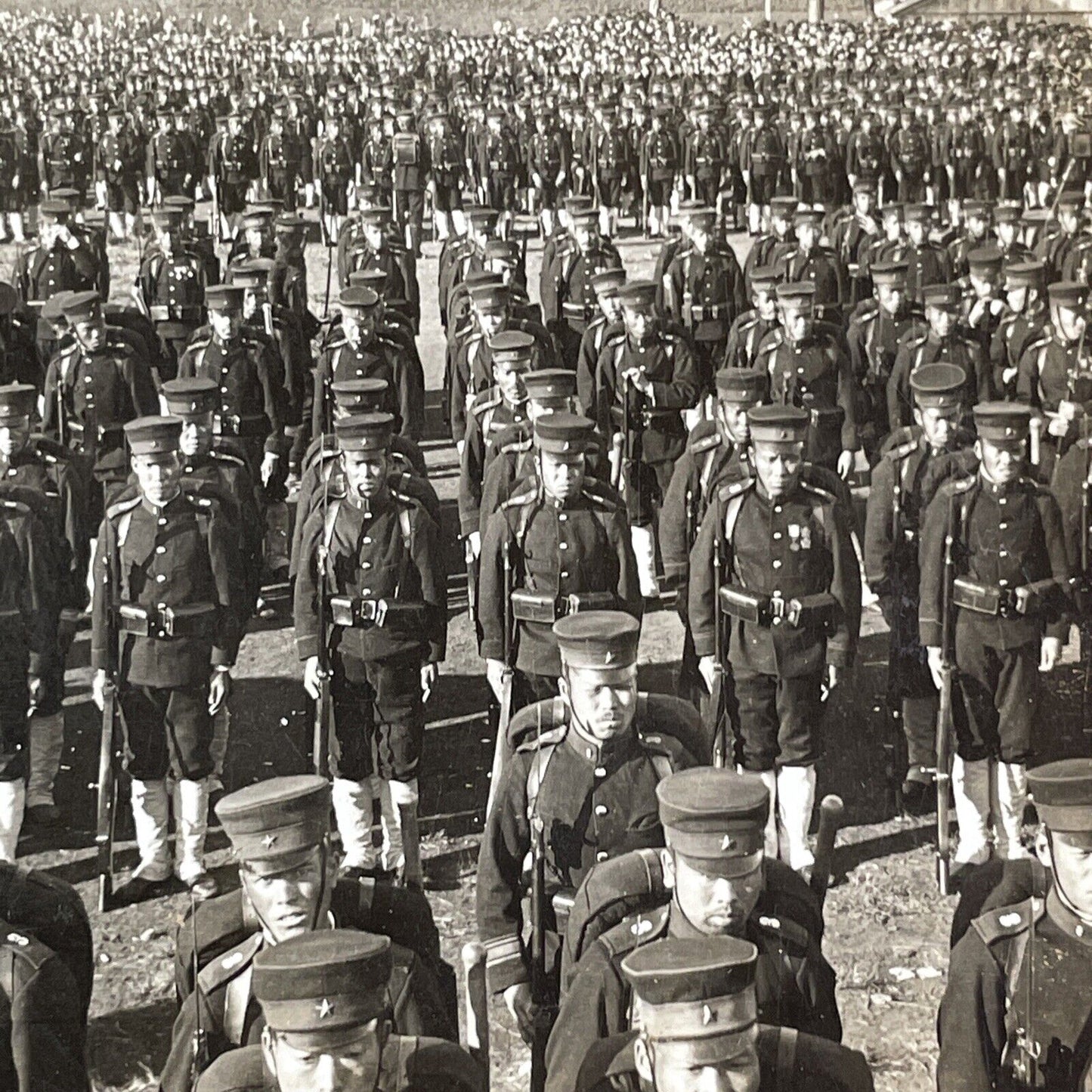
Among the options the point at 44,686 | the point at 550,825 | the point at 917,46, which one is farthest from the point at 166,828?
the point at 917,46

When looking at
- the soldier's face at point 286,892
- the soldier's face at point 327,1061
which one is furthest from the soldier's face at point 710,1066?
the soldier's face at point 286,892

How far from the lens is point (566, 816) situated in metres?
5.76

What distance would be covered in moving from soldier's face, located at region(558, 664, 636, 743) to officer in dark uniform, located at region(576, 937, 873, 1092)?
61.6 inches

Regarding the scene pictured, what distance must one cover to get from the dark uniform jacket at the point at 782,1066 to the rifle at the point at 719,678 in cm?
336

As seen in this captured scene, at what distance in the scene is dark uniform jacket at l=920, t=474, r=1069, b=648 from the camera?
744cm

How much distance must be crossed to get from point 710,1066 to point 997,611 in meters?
4.02

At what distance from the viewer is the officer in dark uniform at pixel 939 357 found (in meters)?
11.2

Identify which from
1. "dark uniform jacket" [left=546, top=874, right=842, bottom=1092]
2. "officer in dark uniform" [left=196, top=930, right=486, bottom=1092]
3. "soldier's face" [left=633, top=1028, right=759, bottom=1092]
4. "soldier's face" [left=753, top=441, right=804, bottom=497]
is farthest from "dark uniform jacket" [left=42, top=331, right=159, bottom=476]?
"soldier's face" [left=633, top=1028, right=759, bottom=1092]

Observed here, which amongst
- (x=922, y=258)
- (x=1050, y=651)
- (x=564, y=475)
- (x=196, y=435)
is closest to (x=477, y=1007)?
(x=564, y=475)

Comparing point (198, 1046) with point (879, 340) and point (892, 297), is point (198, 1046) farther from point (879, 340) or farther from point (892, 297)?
point (892, 297)

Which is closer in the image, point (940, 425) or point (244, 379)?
point (940, 425)

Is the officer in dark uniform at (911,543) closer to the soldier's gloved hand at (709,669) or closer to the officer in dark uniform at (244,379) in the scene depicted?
the soldier's gloved hand at (709,669)

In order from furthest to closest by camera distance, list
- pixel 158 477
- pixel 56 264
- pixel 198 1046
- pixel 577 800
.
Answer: pixel 56 264 < pixel 158 477 < pixel 577 800 < pixel 198 1046

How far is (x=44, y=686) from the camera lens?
7.95 meters
